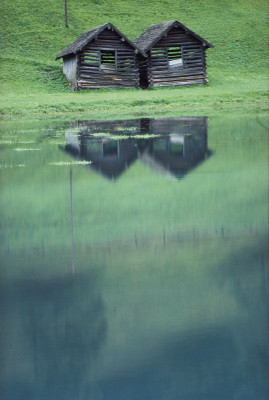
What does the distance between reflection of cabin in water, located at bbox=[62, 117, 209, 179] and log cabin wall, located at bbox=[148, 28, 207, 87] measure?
17.5 metres

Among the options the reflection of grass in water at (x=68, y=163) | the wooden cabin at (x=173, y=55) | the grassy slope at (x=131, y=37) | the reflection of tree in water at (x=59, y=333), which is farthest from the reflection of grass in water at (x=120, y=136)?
the wooden cabin at (x=173, y=55)

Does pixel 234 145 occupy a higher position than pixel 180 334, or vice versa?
pixel 234 145

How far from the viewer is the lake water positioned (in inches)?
160

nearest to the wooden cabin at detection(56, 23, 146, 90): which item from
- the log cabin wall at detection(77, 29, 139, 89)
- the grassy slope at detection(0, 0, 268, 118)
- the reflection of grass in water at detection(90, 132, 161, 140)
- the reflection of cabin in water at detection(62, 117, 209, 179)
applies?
the log cabin wall at detection(77, 29, 139, 89)

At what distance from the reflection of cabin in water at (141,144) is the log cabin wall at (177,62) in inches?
688

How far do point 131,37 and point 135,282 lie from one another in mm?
48798

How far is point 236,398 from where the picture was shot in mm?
3729

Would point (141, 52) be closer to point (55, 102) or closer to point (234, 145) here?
point (55, 102)

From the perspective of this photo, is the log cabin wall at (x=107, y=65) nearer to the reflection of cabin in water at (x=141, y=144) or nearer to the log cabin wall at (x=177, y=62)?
the log cabin wall at (x=177, y=62)

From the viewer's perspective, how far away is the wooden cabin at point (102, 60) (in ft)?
127

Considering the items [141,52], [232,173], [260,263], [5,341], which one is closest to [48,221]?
[260,263]

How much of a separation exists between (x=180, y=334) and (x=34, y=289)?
5.67ft

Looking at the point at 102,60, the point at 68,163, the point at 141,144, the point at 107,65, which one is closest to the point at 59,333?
the point at 68,163

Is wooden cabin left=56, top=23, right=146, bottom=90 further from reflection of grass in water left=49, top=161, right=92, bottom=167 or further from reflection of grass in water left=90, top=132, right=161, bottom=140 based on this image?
reflection of grass in water left=49, top=161, right=92, bottom=167
